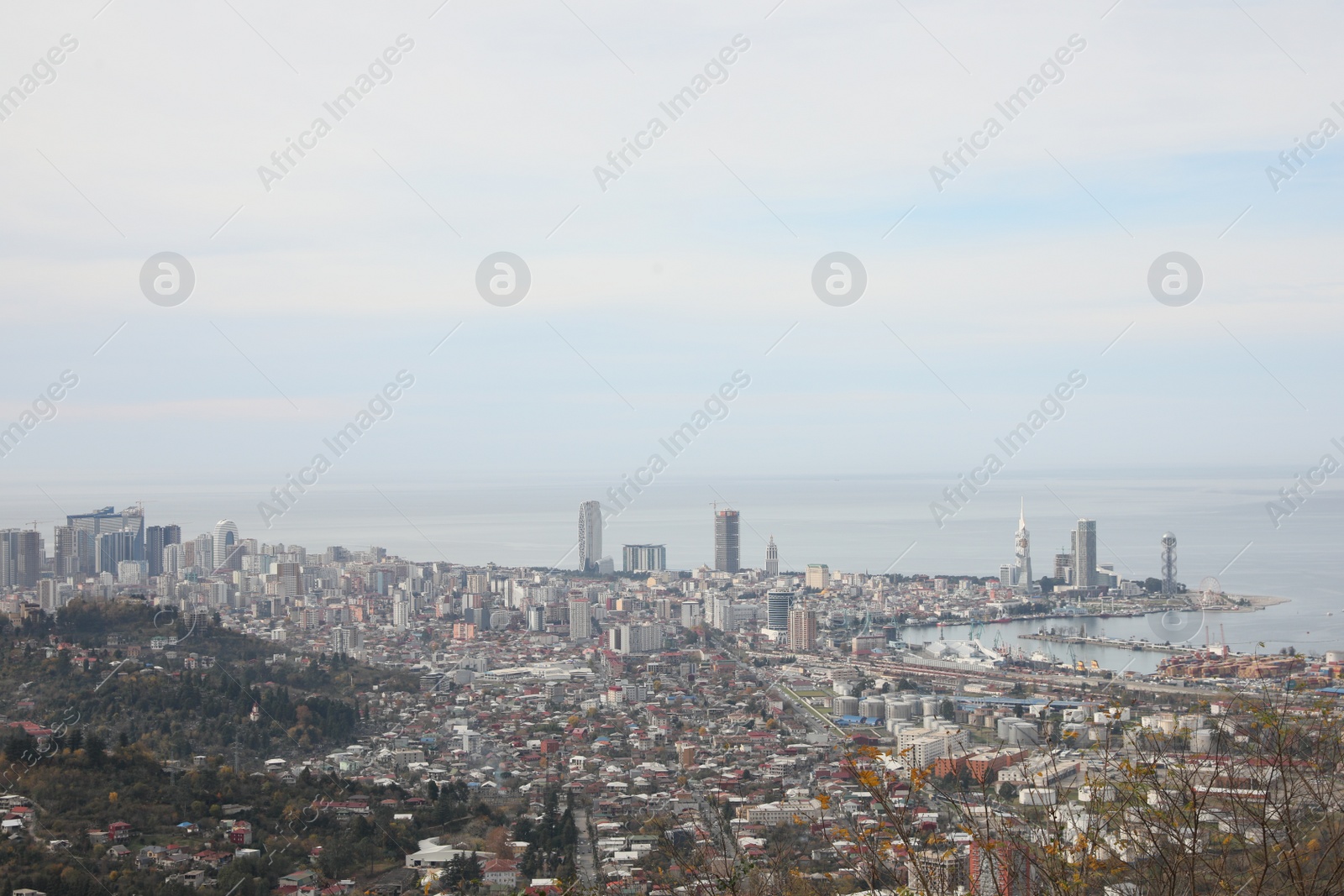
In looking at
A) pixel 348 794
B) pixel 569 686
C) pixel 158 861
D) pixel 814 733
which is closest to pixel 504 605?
pixel 569 686

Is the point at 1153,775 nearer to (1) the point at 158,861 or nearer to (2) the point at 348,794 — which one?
(1) the point at 158,861

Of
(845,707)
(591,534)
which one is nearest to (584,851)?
(845,707)

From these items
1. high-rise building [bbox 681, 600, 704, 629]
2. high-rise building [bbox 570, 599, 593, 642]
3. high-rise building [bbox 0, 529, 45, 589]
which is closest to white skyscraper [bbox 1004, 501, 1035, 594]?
high-rise building [bbox 681, 600, 704, 629]

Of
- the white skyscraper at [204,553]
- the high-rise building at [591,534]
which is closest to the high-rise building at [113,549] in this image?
the white skyscraper at [204,553]

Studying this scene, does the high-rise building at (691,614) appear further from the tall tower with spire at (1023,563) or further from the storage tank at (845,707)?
the storage tank at (845,707)

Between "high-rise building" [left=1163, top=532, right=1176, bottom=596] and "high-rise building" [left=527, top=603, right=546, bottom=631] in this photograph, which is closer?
"high-rise building" [left=1163, top=532, right=1176, bottom=596]

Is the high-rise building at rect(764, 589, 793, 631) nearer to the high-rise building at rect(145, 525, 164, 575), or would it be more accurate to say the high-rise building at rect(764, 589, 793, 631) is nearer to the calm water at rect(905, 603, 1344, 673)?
the calm water at rect(905, 603, 1344, 673)
